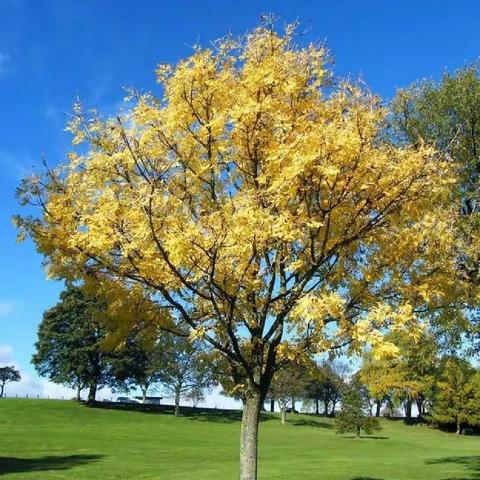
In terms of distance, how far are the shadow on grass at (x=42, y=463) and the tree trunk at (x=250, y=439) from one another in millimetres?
18320

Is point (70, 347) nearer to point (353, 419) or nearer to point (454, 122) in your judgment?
point (353, 419)

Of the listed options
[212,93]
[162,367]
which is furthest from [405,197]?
[162,367]

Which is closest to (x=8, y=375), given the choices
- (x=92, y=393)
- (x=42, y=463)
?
(x=92, y=393)

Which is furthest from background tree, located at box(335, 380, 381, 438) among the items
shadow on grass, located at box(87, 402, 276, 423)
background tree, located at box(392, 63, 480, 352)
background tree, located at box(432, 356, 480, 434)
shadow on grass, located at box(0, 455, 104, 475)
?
background tree, located at box(392, 63, 480, 352)

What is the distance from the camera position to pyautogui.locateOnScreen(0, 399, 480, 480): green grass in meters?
26.4

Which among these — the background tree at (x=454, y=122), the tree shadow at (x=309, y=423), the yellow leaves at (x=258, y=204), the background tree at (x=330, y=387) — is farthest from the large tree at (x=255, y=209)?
the background tree at (x=330, y=387)

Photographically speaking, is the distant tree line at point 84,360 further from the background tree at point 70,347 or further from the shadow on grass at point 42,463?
the shadow on grass at point 42,463

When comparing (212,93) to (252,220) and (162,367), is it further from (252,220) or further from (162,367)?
(162,367)

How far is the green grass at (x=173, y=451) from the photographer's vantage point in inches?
1039

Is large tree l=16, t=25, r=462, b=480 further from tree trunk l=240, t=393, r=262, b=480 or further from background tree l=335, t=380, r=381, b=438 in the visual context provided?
background tree l=335, t=380, r=381, b=438

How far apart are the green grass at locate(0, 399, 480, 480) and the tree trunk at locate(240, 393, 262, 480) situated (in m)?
14.3

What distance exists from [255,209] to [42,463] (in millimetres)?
26721

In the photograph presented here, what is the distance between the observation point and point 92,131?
10.1m

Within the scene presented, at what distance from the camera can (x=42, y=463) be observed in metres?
30.6
